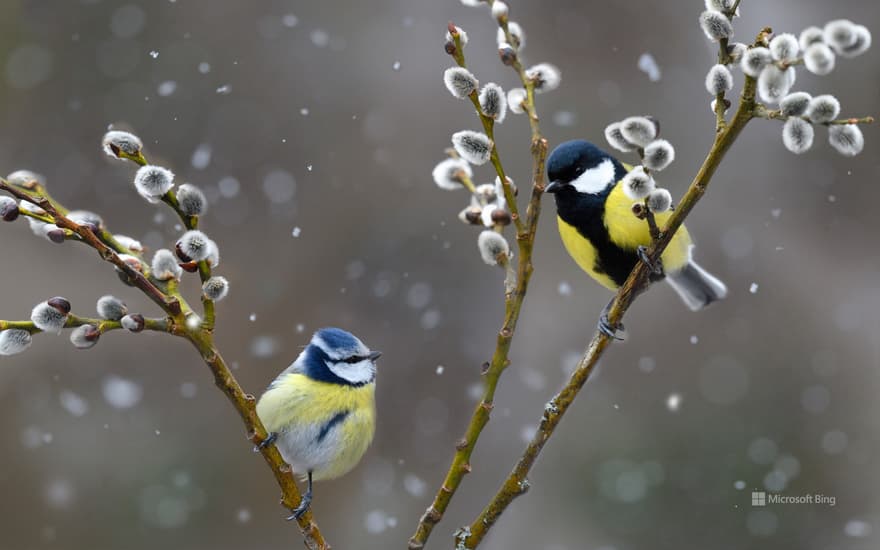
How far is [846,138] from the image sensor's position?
2.10 ft

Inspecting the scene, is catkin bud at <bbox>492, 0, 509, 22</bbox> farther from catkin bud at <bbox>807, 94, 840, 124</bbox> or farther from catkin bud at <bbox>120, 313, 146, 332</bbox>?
catkin bud at <bbox>120, 313, 146, 332</bbox>

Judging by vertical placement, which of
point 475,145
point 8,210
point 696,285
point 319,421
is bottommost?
point 319,421

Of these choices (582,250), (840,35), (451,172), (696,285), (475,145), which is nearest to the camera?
(840,35)

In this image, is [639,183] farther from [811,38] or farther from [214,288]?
[214,288]

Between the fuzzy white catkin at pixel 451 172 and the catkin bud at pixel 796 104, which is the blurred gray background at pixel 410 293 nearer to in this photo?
the fuzzy white catkin at pixel 451 172

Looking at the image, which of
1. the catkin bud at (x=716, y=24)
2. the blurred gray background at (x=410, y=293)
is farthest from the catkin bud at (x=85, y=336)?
the blurred gray background at (x=410, y=293)

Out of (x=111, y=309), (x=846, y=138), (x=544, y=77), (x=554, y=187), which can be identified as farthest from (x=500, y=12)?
(x=554, y=187)

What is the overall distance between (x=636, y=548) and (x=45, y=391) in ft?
4.93

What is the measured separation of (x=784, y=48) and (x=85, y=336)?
542 millimetres

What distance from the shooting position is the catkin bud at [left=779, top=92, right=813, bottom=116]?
2.06ft

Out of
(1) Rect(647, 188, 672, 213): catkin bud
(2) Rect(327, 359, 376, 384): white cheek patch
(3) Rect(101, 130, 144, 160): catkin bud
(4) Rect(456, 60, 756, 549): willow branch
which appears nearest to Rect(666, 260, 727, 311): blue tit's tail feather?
(2) Rect(327, 359, 376, 384): white cheek patch

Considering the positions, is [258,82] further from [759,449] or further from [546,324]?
[759,449]

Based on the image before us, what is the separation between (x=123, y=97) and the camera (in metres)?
2.29

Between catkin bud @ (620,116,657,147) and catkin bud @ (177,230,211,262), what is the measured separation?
1.06ft
